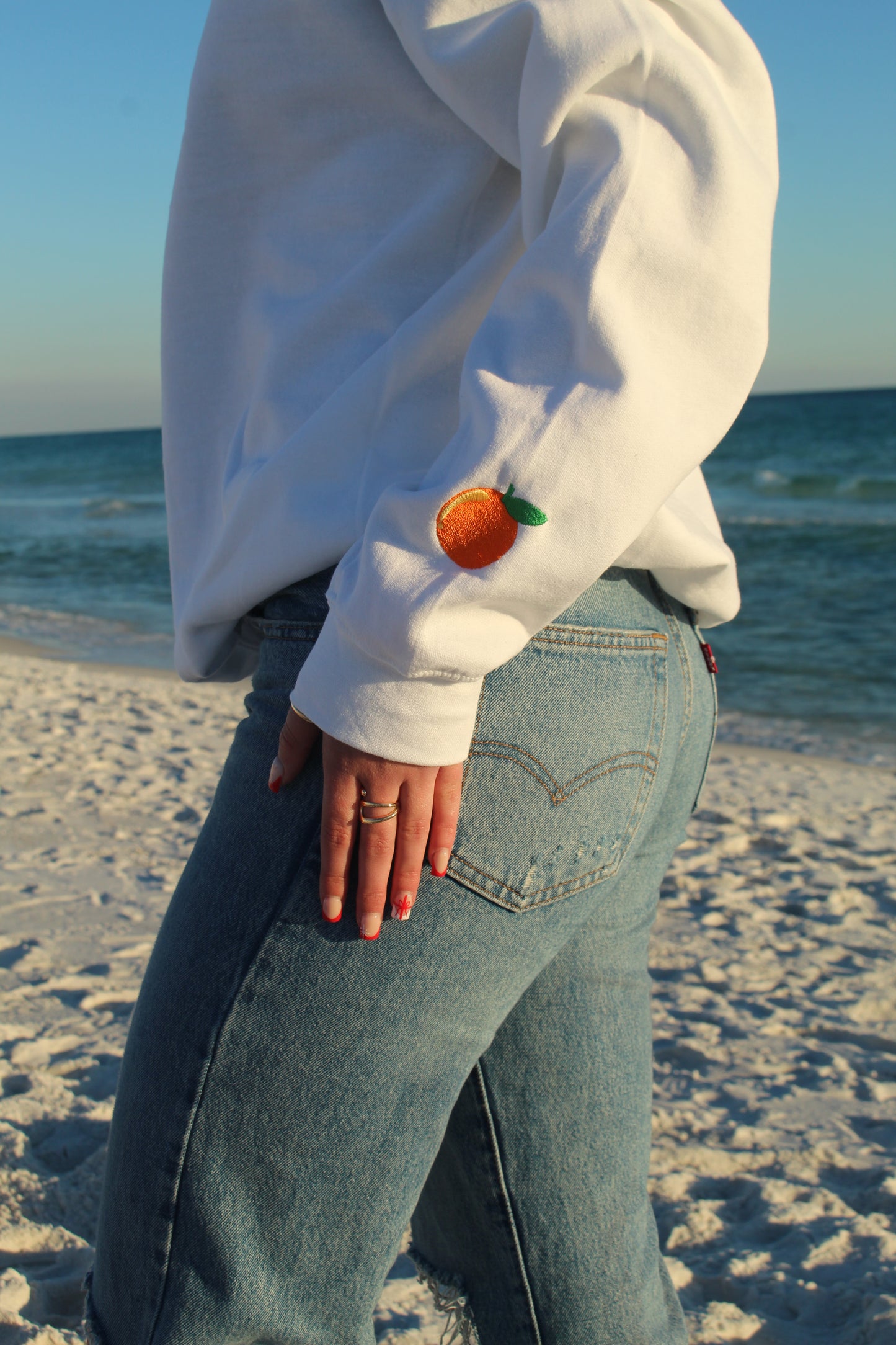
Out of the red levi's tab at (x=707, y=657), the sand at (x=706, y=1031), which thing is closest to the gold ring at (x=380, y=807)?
the red levi's tab at (x=707, y=657)

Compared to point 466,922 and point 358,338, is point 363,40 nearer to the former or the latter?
point 358,338

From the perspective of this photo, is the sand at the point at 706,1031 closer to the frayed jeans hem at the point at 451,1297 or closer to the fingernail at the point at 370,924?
the frayed jeans hem at the point at 451,1297

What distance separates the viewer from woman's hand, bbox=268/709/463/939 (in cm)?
83

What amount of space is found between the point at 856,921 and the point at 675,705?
9.90ft

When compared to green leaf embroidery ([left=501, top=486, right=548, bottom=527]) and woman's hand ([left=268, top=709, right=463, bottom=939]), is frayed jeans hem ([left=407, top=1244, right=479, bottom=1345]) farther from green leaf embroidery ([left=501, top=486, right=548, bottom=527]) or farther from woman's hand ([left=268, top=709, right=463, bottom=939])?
green leaf embroidery ([left=501, top=486, right=548, bottom=527])

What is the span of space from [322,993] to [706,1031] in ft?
7.65

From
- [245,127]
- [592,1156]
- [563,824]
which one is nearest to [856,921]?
[592,1156]

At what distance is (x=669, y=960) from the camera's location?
329 centimetres

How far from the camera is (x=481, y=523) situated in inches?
31.3

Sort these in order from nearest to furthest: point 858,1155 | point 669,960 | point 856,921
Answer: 1. point 858,1155
2. point 669,960
3. point 856,921

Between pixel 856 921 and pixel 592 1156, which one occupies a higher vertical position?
pixel 592 1156

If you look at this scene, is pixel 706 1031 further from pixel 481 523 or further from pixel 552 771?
pixel 481 523

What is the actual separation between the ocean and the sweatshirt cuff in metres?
6.00

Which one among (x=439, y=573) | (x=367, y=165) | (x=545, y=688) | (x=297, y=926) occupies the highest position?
(x=367, y=165)
